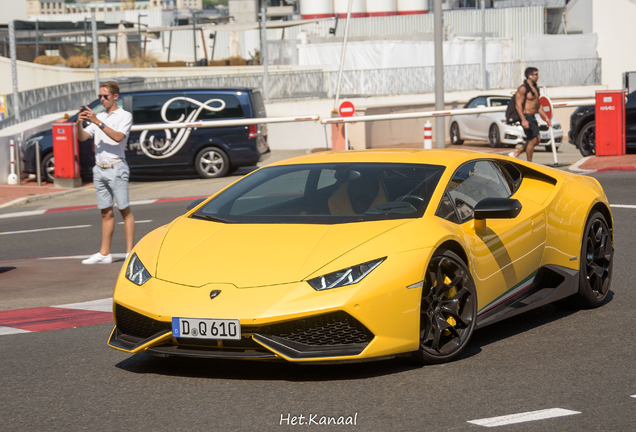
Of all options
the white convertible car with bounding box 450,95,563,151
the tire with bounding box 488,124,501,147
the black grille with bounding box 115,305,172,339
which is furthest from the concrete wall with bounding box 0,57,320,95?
the black grille with bounding box 115,305,172,339

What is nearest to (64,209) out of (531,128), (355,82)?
(531,128)

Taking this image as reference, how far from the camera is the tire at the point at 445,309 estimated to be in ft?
16.6

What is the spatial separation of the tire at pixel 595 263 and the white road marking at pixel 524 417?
242cm

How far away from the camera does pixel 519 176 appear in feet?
21.9

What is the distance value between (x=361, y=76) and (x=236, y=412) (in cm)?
3559

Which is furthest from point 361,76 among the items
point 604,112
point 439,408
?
point 439,408

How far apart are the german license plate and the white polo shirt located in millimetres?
5003

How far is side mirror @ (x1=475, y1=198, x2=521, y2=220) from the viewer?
549 centimetres

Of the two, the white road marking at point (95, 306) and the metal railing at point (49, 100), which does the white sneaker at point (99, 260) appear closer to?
the white road marking at point (95, 306)

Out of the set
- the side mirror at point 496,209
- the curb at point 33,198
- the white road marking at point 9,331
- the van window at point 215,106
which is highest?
the van window at point 215,106

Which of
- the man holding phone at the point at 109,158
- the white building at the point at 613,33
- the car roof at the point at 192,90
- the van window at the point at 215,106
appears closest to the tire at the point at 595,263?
the man holding phone at the point at 109,158

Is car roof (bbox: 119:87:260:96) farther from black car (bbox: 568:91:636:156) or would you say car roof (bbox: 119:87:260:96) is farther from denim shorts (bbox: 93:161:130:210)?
denim shorts (bbox: 93:161:130:210)

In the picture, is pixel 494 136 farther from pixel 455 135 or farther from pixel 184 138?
pixel 184 138

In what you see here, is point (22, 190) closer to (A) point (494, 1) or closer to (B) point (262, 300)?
(B) point (262, 300)
